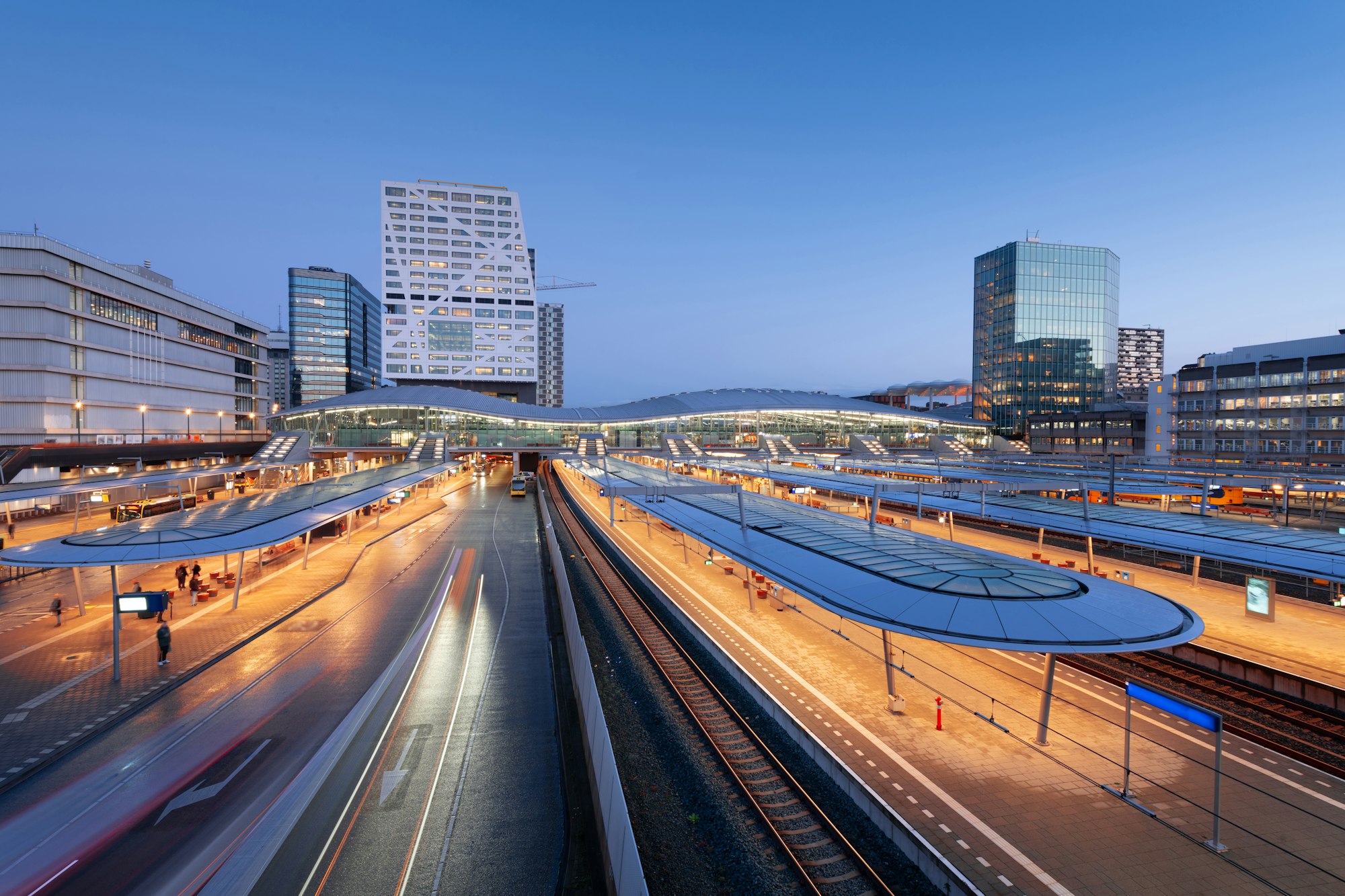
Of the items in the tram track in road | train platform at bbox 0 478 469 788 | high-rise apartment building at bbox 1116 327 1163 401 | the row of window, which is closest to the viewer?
the tram track in road

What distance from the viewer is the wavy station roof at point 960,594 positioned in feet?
34.7

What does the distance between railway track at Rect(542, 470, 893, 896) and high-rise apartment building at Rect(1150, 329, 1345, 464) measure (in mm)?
56754

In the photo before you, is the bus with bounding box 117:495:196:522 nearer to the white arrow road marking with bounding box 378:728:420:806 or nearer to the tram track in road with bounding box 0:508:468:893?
the tram track in road with bounding box 0:508:468:893

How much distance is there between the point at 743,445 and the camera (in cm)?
8706

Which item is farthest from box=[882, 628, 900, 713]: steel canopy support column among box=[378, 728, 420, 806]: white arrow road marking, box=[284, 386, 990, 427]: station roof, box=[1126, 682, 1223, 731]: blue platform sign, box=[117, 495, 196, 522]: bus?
box=[284, 386, 990, 427]: station roof

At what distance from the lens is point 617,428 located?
8631 centimetres

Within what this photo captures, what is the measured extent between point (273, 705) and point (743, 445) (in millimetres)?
75876

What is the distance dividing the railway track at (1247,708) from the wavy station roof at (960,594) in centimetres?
306

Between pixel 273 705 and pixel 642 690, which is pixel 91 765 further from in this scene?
pixel 642 690

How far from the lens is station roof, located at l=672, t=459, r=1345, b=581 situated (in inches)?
631

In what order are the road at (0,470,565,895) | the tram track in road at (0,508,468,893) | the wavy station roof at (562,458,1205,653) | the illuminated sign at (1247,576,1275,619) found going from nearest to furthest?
the road at (0,470,565,895) < the tram track in road at (0,508,468,893) < the wavy station roof at (562,458,1205,653) < the illuminated sign at (1247,576,1275,619)

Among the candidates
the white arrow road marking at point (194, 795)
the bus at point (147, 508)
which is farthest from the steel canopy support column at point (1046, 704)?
the bus at point (147, 508)

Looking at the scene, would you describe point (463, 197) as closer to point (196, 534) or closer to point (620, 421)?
point (620, 421)

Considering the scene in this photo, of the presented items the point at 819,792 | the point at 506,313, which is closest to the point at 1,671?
the point at 819,792
